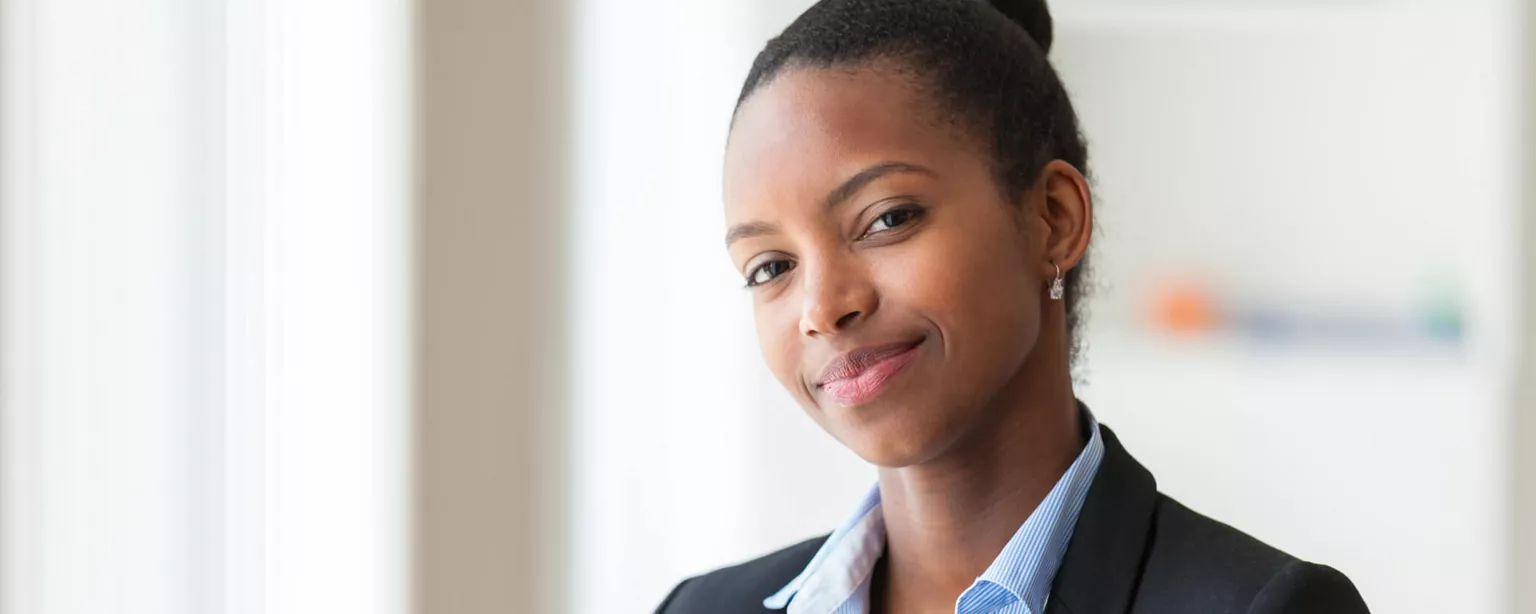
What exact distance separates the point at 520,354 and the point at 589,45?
0.40 metres

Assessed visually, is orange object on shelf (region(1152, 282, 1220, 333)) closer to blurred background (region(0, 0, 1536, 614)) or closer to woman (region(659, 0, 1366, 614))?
blurred background (region(0, 0, 1536, 614))

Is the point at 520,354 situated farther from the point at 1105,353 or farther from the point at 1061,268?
the point at 1061,268

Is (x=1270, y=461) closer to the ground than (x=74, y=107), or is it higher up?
closer to the ground

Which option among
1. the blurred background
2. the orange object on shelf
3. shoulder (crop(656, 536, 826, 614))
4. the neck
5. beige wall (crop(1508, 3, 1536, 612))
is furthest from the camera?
the orange object on shelf

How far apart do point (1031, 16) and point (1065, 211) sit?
0.16m

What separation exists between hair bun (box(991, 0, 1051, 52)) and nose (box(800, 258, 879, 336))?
0.24 m

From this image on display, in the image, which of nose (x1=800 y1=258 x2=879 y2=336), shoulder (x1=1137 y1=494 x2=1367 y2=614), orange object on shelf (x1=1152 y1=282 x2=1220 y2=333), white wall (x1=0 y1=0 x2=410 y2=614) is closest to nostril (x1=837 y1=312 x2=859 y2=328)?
nose (x1=800 y1=258 x2=879 y2=336)

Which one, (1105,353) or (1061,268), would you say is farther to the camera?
(1105,353)

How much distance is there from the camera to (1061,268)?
92 cm

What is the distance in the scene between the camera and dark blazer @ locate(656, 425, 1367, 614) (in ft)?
2.66

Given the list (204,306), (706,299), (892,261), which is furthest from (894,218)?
(706,299)

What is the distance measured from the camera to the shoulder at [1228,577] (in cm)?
80

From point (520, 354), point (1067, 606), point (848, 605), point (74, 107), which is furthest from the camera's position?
point (520, 354)

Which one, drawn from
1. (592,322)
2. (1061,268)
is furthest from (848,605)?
(592,322)
